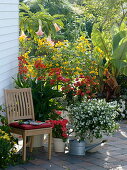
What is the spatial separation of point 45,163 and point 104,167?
33.0 inches

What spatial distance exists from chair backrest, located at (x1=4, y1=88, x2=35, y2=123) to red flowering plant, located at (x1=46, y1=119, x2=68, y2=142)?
0.37 metres

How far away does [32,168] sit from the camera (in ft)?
17.9

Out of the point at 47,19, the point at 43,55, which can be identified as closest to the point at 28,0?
the point at 47,19

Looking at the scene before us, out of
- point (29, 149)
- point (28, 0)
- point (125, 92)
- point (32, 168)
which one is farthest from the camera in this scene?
point (28, 0)

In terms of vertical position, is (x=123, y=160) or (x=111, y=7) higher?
(x=111, y=7)

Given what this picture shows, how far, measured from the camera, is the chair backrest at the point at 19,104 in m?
6.14

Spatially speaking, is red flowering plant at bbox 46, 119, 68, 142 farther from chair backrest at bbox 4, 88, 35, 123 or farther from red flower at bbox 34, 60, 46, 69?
red flower at bbox 34, 60, 46, 69

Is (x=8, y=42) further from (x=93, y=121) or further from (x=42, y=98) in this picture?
(x=93, y=121)

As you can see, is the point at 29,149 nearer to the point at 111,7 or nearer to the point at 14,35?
the point at 14,35

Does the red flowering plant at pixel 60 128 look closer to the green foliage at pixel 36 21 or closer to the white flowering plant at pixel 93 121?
the white flowering plant at pixel 93 121

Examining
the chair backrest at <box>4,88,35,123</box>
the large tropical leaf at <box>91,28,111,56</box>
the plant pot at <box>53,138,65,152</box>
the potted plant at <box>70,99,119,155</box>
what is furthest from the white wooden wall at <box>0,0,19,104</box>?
the large tropical leaf at <box>91,28,111,56</box>

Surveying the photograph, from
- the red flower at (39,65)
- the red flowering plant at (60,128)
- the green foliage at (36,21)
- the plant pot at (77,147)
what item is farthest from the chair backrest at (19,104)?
the green foliage at (36,21)

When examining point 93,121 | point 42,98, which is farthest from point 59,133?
point 42,98

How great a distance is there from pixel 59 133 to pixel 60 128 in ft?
0.38
